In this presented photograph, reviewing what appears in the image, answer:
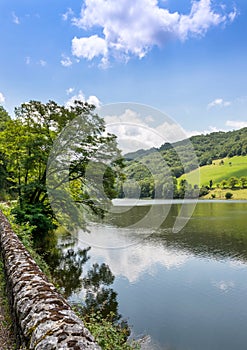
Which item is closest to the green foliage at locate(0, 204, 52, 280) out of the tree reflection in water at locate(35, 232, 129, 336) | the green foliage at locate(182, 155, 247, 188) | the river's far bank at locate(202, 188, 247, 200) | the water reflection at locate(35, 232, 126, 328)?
the tree reflection in water at locate(35, 232, 129, 336)

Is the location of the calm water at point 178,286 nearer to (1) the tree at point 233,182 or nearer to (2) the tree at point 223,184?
(1) the tree at point 233,182

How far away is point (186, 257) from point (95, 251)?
245 inches

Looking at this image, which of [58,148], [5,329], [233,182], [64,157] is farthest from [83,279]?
[233,182]

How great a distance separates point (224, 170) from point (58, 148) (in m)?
102

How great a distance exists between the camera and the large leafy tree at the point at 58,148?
51.6ft

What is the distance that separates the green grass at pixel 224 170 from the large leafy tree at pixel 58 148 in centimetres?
8680

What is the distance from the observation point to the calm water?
29.2 ft

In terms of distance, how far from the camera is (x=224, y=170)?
4250 inches

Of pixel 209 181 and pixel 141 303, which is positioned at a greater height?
pixel 209 181

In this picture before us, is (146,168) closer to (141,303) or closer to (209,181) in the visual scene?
(141,303)

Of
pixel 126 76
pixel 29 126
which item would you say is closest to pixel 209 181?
pixel 126 76

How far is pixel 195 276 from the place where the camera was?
14.5 metres

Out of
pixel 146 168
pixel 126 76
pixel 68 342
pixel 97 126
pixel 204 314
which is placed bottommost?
pixel 204 314

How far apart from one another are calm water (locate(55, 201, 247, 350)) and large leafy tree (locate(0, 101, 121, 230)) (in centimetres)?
480
